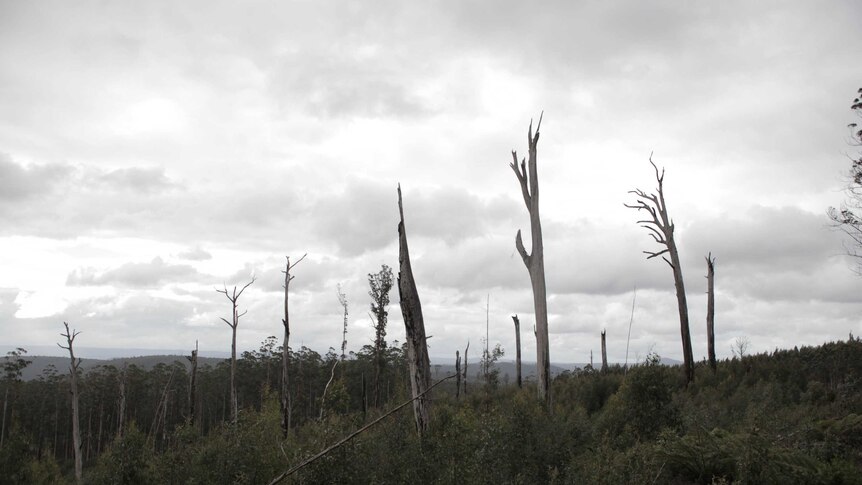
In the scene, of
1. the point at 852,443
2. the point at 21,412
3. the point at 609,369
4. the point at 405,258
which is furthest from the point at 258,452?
the point at 21,412

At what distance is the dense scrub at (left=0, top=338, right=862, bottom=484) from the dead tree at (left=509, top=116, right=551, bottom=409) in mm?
2029

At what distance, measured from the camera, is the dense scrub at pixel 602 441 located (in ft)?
25.2

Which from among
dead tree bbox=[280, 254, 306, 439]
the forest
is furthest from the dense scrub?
dead tree bbox=[280, 254, 306, 439]

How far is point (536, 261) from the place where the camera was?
54.9 ft

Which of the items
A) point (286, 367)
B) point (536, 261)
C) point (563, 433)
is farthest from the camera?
point (286, 367)

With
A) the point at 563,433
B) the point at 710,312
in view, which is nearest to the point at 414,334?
the point at 563,433

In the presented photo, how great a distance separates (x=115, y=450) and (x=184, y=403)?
56.9 meters

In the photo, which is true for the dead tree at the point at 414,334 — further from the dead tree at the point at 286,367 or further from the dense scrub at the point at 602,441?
the dead tree at the point at 286,367

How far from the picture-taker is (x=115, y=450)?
479 inches

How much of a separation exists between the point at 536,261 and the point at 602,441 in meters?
6.69

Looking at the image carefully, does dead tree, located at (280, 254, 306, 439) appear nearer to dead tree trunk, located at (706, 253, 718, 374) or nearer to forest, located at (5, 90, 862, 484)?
forest, located at (5, 90, 862, 484)

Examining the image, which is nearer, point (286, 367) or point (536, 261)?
point (536, 261)

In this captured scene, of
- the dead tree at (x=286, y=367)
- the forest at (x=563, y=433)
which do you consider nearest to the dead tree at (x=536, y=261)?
the forest at (x=563, y=433)

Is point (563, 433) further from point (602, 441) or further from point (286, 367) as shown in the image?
point (286, 367)
